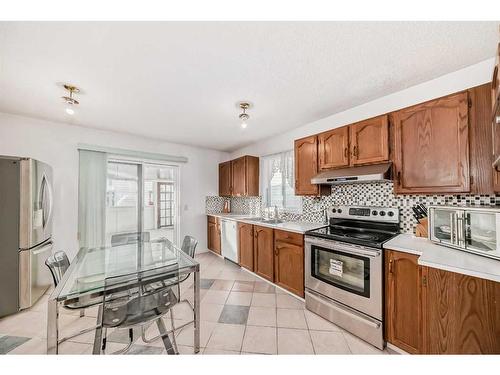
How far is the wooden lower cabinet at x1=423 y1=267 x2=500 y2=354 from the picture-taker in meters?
1.15

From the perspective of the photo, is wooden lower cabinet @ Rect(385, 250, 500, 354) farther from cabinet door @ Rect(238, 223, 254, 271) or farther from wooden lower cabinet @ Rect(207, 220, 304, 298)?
cabinet door @ Rect(238, 223, 254, 271)

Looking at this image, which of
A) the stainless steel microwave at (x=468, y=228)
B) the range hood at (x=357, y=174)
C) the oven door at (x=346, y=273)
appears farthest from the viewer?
the range hood at (x=357, y=174)

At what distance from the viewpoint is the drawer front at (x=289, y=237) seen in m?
2.35

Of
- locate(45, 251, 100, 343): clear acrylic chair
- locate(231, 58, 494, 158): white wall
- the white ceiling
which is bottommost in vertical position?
locate(45, 251, 100, 343): clear acrylic chair

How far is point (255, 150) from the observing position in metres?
4.05

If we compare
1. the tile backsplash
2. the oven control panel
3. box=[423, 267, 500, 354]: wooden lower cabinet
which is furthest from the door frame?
box=[423, 267, 500, 354]: wooden lower cabinet

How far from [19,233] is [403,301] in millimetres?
3707

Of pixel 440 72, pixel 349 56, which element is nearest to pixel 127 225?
pixel 349 56

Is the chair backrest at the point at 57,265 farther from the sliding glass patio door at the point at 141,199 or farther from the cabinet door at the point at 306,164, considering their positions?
the cabinet door at the point at 306,164

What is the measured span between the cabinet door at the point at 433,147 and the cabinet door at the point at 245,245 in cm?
204

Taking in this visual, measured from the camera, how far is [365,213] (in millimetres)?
2281

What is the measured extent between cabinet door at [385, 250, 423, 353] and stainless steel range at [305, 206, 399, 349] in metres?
0.06

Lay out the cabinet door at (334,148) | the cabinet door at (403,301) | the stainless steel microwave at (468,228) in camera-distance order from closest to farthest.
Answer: the stainless steel microwave at (468,228) → the cabinet door at (403,301) → the cabinet door at (334,148)

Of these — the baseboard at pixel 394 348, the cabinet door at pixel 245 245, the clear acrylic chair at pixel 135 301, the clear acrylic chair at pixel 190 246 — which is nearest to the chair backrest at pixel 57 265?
the clear acrylic chair at pixel 135 301
